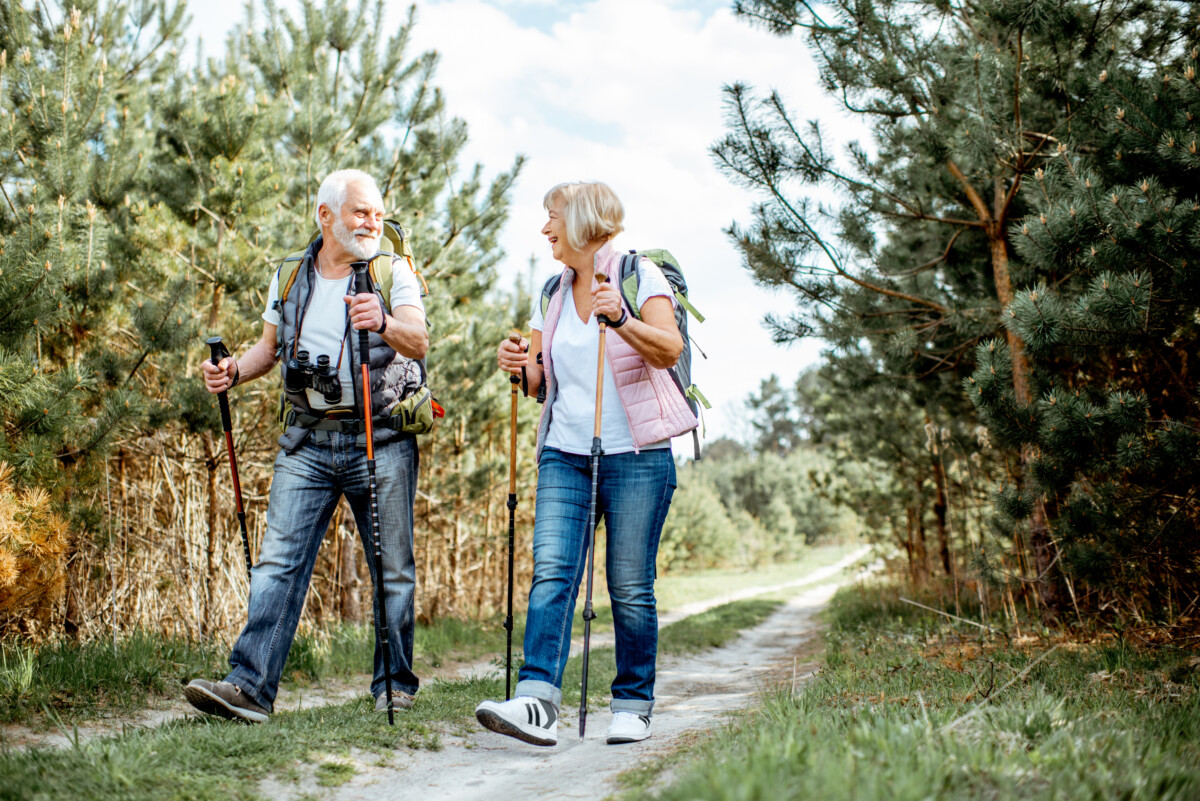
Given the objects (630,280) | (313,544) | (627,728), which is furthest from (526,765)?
(630,280)

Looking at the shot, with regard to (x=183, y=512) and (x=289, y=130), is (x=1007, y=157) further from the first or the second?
(x=183, y=512)

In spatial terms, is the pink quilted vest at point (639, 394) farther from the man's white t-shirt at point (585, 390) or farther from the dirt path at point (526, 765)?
the dirt path at point (526, 765)

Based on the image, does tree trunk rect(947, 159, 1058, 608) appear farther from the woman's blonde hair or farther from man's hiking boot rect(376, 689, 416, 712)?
man's hiking boot rect(376, 689, 416, 712)

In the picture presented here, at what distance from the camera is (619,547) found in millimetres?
3037

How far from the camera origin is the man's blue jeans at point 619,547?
9.80 ft

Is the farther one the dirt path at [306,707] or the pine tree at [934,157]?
the pine tree at [934,157]

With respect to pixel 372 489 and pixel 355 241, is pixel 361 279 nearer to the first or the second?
pixel 355 241

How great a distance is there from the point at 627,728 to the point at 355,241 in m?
2.25

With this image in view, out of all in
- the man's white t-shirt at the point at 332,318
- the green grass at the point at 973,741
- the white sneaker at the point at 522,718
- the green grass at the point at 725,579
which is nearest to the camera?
the green grass at the point at 973,741

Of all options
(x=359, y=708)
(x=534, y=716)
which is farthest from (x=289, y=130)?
(x=534, y=716)

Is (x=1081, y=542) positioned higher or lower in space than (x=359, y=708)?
higher

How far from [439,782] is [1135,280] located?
339 cm

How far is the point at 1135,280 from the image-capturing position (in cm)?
340

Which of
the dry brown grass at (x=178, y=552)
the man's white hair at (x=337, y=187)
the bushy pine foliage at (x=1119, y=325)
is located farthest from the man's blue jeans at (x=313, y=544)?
the bushy pine foliage at (x=1119, y=325)
